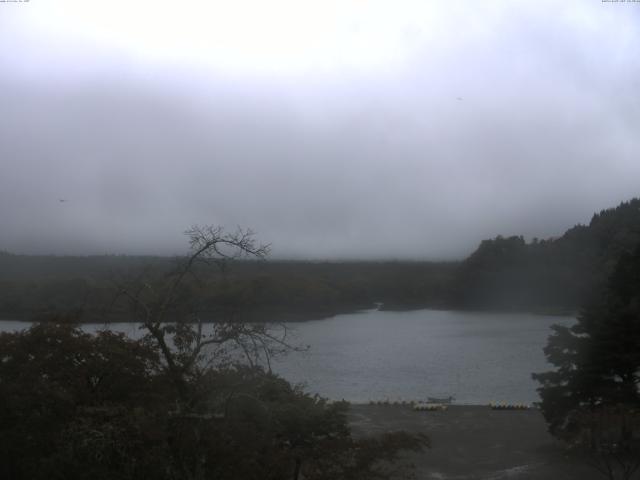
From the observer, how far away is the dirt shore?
55.8 ft

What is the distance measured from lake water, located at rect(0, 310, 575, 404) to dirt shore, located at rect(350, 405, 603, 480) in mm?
3664

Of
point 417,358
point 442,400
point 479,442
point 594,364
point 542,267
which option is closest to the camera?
point 594,364

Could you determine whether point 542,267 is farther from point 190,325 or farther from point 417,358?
point 190,325

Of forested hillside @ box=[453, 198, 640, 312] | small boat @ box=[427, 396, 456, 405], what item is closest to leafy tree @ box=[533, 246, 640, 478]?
small boat @ box=[427, 396, 456, 405]

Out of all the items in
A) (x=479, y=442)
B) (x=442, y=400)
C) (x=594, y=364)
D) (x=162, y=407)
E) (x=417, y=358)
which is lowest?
(x=417, y=358)

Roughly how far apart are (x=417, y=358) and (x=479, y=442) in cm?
2568

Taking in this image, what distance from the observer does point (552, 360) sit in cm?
1938

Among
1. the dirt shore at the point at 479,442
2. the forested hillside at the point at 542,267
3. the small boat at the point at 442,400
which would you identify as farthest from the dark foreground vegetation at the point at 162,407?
the forested hillside at the point at 542,267

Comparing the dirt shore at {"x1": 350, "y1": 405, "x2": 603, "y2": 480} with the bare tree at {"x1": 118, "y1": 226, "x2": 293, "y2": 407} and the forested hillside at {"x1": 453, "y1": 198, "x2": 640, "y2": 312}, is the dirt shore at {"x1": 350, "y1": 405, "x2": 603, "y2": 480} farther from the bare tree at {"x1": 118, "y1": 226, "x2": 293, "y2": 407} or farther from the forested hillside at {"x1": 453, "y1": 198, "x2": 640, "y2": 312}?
the forested hillside at {"x1": 453, "y1": 198, "x2": 640, "y2": 312}

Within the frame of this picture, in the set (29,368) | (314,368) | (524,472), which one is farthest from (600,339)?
(314,368)

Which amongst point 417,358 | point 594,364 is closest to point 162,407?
point 594,364

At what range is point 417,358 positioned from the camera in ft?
153

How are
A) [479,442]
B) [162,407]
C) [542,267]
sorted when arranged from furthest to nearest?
[542,267], [479,442], [162,407]

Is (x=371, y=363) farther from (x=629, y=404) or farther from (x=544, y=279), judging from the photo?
(x=544, y=279)
